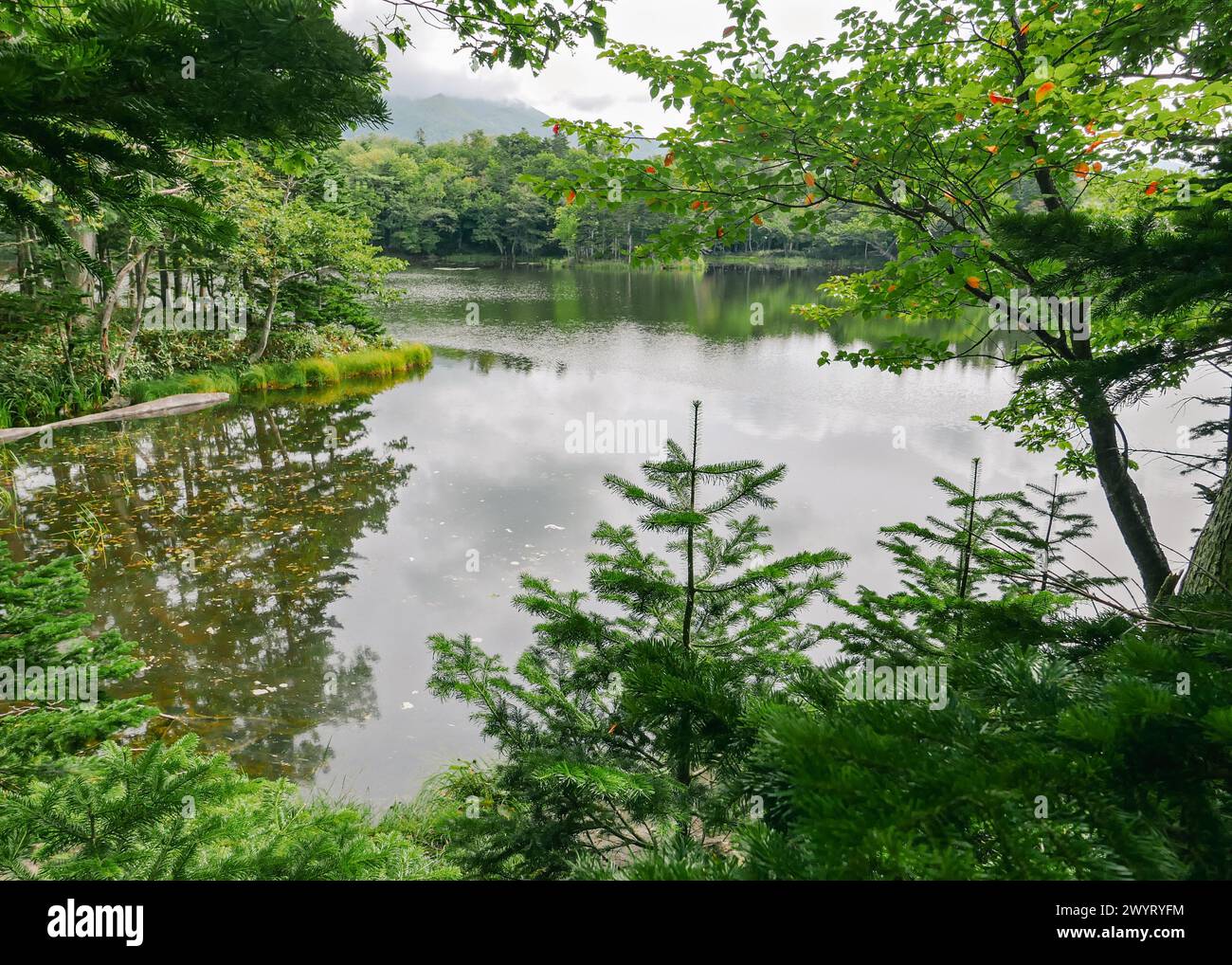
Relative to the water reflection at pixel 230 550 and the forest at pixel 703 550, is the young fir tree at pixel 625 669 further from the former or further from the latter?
the water reflection at pixel 230 550

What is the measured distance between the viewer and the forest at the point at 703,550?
2.71ft

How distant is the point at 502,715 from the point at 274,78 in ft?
8.29

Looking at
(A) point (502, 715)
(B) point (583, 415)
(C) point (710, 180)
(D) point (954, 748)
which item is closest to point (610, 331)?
(B) point (583, 415)

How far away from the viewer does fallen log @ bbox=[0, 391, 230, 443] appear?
448 inches

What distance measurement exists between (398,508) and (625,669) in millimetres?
→ 8878

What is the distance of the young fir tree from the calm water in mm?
2694

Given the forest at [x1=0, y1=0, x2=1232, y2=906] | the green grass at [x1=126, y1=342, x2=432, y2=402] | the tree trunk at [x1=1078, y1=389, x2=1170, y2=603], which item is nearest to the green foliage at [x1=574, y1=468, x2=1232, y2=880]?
the forest at [x1=0, y1=0, x2=1232, y2=906]

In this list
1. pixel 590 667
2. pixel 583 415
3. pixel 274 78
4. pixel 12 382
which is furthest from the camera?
pixel 583 415

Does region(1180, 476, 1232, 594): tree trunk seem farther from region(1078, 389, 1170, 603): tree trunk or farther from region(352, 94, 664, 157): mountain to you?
region(352, 94, 664, 157): mountain

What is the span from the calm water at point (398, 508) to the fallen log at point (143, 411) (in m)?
0.36

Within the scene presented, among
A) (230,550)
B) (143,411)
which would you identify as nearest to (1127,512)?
(230,550)
